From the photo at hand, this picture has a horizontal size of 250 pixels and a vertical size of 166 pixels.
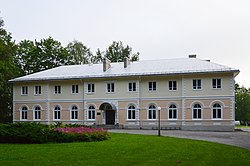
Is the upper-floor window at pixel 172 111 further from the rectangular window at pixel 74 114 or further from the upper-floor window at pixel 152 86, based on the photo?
the rectangular window at pixel 74 114

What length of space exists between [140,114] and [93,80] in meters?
7.37

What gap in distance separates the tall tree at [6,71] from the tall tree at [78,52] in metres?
16.0

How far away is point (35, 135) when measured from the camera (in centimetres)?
1888

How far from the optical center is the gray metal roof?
38000 mm

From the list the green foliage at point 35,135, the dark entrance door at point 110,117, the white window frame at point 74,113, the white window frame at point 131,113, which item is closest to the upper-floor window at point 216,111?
the white window frame at point 131,113

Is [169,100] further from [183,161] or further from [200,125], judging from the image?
[183,161]

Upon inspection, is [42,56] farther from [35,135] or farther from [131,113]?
[35,135]

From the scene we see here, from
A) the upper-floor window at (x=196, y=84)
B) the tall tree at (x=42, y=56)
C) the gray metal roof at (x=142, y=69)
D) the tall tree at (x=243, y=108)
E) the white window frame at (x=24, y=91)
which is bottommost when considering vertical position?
the tall tree at (x=243, y=108)

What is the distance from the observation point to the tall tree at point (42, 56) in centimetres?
5709

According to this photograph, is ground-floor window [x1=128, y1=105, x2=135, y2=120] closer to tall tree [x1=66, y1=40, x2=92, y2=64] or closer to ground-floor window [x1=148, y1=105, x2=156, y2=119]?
ground-floor window [x1=148, y1=105, x2=156, y2=119]

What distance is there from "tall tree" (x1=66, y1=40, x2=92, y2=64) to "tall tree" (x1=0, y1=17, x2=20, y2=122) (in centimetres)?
1604

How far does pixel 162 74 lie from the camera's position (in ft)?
127

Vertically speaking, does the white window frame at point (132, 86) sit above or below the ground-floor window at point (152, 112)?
above

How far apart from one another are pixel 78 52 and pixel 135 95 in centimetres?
2876
